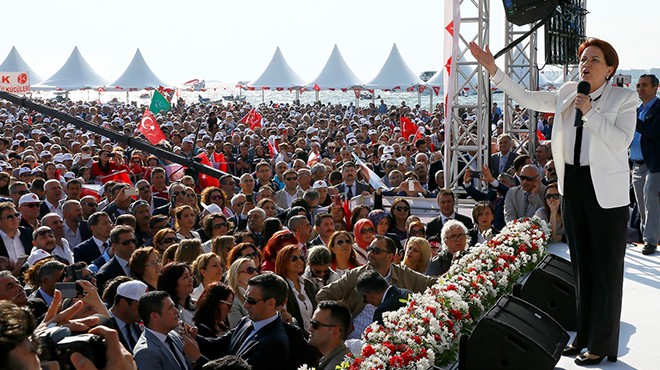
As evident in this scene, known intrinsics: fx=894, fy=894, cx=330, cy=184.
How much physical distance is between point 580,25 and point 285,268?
12.9 metres

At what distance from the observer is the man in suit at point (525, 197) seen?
10.7 metres

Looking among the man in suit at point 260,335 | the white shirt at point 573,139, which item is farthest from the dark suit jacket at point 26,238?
the white shirt at point 573,139

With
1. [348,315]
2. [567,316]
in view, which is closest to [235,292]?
[348,315]

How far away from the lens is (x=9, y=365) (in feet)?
9.77

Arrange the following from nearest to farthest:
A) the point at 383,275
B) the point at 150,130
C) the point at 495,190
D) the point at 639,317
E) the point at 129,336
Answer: the point at 639,317 < the point at 129,336 < the point at 383,275 < the point at 495,190 < the point at 150,130

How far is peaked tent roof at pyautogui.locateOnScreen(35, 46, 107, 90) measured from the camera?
61375 millimetres

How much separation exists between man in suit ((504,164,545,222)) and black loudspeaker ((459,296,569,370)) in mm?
5794

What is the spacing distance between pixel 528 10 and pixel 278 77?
5495 cm

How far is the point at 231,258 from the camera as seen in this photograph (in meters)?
8.23

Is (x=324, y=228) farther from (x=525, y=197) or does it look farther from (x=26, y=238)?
(x=26, y=238)

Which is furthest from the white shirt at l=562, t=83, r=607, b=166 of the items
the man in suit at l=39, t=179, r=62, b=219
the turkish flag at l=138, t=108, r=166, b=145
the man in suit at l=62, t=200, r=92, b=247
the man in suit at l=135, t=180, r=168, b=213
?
the turkish flag at l=138, t=108, r=166, b=145

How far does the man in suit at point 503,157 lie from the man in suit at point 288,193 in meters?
4.42

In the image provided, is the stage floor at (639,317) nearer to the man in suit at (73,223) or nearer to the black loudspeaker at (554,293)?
the black loudspeaker at (554,293)

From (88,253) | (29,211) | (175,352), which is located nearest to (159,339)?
(175,352)
